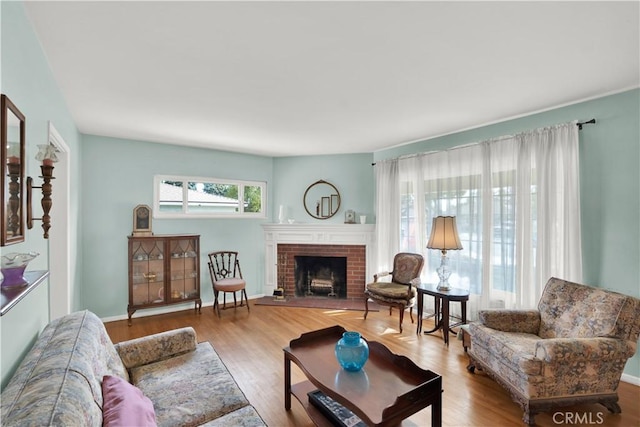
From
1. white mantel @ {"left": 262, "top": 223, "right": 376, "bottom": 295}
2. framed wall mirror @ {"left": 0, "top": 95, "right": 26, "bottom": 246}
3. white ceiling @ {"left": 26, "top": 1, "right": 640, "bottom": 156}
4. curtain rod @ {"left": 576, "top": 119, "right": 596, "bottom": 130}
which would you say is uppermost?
white ceiling @ {"left": 26, "top": 1, "right": 640, "bottom": 156}

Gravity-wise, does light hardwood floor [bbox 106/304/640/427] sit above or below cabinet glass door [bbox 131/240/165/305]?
below

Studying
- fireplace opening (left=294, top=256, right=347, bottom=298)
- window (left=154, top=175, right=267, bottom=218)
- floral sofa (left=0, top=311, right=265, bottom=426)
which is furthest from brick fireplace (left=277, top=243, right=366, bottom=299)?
floral sofa (left=0, top=311, right=265, bottom=426)

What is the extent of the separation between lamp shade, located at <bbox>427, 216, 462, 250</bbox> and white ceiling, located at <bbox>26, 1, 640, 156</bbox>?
1160 mm

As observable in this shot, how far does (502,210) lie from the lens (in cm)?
332

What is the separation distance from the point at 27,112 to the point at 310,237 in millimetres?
3895

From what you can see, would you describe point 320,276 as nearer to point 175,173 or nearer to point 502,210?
point 175,173

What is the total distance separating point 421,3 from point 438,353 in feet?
9.95

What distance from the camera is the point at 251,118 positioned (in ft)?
10.6

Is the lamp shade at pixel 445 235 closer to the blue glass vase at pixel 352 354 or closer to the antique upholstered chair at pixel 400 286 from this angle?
the antique upholstered chair at pixel 400 286

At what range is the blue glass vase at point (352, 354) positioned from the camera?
188 cm

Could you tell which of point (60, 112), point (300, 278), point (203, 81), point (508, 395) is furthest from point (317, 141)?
point (508, 395)

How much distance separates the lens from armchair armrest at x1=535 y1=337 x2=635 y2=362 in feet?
6.51

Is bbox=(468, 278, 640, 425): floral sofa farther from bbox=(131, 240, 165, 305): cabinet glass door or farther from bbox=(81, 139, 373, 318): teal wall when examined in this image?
bbox=(131, 240, 165, 305): cabinet glass door

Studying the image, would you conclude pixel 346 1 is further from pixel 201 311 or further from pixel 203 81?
pixel 201 311
